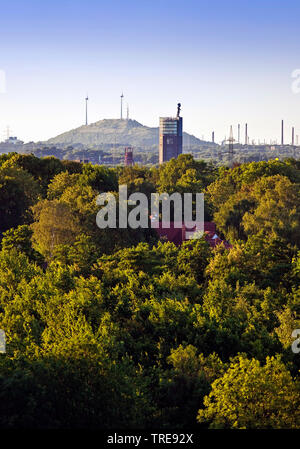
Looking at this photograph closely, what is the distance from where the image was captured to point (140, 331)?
73.6ft

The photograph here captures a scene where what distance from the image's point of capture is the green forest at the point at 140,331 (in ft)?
51.9

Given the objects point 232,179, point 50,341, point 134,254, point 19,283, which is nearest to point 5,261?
point 19,283

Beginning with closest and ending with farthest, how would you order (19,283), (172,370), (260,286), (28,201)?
(172,370)
(19,283)
(260,286)
(28,201)

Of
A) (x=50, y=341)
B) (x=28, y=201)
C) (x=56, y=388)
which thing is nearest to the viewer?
(x=56, y=388)

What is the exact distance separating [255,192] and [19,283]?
4023 cm

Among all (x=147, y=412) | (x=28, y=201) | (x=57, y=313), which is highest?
(x=28, y=201)

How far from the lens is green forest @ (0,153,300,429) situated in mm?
15805

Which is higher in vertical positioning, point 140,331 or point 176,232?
point 176,232

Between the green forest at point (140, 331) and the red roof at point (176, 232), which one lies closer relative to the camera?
the green forest at point (140, 331)

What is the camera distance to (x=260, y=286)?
3284 centimetres

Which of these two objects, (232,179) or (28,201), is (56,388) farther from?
(232,179)

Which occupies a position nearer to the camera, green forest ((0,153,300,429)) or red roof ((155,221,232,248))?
green forest ((0,153,300,429))

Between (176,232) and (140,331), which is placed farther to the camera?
(176,232)

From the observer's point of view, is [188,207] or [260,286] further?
[188,207]
